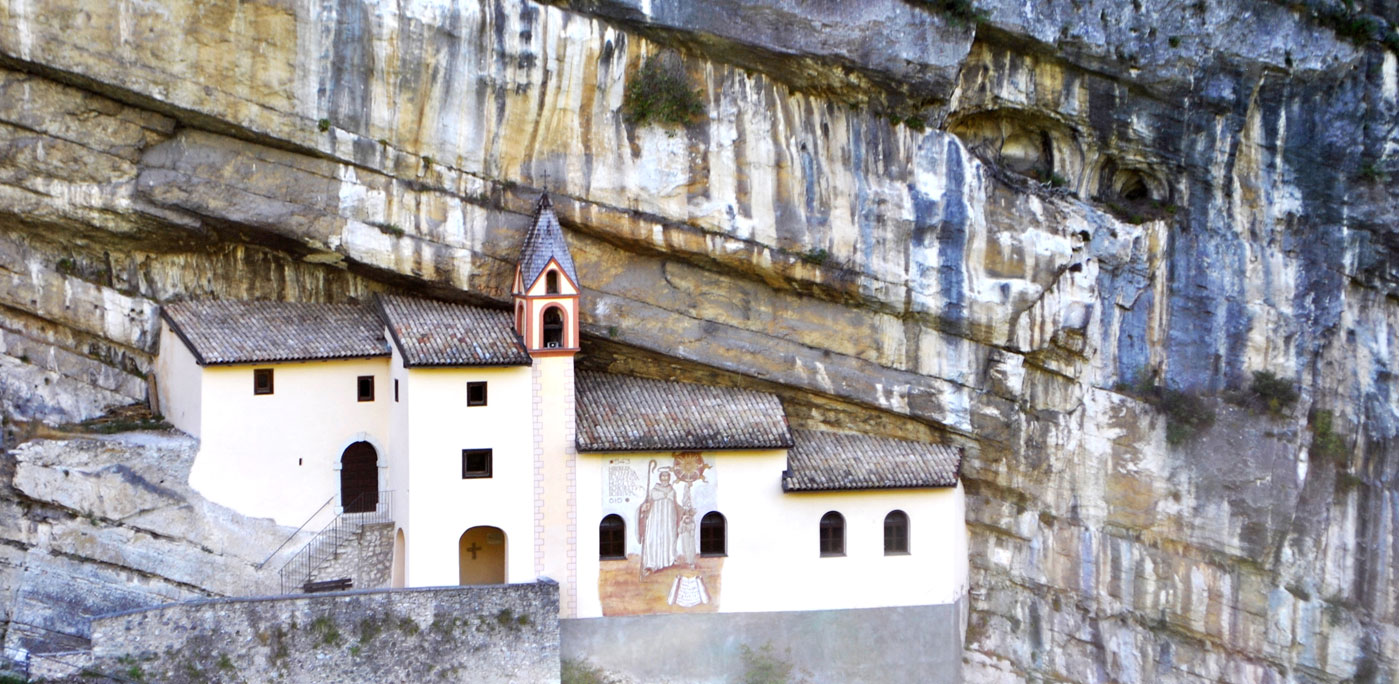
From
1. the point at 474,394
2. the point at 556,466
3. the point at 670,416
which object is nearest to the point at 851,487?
the point at 670,416

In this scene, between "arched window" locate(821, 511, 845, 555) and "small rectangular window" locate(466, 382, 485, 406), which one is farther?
"arched window" locate(821, 511, 845, 555)

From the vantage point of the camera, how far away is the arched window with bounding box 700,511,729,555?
40.2 m

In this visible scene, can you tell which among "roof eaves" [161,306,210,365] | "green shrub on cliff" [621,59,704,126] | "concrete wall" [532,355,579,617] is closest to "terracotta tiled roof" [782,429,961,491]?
"concrete wall" [532,355,579,617]

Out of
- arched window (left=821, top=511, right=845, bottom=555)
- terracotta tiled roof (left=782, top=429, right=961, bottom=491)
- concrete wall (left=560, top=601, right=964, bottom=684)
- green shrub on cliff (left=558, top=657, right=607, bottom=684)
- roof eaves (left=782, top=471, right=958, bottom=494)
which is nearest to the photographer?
green shrub on cliff (left=558, top=657, right=607, bottom=684)

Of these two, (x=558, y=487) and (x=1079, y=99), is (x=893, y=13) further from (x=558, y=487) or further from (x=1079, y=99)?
(x=558, y=487)

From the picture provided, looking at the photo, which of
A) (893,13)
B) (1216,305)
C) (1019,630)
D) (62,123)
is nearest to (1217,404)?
(1216,305)

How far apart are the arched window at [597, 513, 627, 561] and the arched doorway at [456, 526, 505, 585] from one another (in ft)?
7.03

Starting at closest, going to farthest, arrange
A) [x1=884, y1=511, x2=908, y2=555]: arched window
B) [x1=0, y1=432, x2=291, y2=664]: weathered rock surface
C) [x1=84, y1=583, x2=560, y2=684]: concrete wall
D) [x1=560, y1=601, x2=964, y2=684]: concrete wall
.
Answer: [x1=84, y1=583, x2=560, y2=684]: concrete wall < [x1=0, y1=432, x2=291, y2=664]: weathered rock surface < [x1=560, y1=601, x2=964, y2=684]: concrete wall < [x1=884, y1=511, x2=908, y2=555]: arched window

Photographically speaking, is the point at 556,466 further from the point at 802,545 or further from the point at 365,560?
the point at 802,545

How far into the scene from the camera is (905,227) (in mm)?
40094

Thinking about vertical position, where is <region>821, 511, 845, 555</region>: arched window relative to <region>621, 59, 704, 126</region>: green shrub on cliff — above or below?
below

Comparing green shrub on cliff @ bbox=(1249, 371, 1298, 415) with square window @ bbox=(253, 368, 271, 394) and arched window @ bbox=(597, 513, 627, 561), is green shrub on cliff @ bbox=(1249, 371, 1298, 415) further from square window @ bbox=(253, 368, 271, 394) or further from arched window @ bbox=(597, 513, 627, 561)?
square window @ bbox=(253, 368, 271, 394)

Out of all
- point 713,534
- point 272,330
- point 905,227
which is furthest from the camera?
point 713,534

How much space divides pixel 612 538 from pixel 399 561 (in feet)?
14.7
